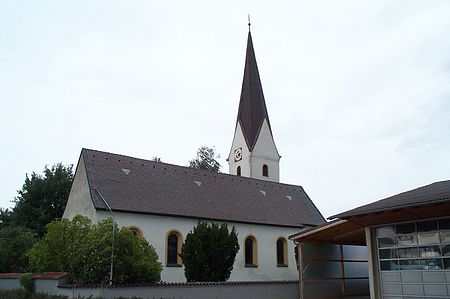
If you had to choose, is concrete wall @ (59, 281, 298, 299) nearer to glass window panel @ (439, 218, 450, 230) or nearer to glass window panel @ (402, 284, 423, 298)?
glass window panel @ (402, 284, 423, 298)

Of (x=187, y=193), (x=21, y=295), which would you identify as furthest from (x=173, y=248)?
(x=21, y=295)

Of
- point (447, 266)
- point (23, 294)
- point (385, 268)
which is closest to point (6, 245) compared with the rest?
point (23, 294)

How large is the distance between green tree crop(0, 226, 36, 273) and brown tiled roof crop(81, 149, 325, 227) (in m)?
8.17

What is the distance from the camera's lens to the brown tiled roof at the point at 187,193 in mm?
25594

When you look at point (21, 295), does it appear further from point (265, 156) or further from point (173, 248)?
point (265, 156)

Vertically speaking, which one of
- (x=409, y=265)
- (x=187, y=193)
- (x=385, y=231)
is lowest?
(x=409, y=265)

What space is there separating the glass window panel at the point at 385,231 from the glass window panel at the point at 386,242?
0.15m

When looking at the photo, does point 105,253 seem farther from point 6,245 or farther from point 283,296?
point 6,245

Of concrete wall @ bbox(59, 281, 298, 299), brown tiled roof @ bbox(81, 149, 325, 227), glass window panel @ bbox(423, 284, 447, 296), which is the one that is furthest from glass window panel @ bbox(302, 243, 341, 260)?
glass window panel @ bbox(423, 284, 447, 296)

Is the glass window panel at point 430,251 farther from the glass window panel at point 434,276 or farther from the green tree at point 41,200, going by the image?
the green tree at point 41,200

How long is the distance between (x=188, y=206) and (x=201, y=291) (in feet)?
28.9

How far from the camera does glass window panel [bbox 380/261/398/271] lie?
55.2 feet

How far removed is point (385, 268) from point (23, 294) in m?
14.3

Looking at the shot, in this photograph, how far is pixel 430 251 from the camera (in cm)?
1562
